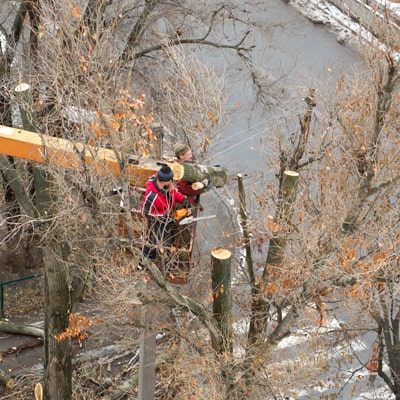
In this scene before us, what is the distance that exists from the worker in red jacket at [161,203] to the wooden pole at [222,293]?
0.76 metres

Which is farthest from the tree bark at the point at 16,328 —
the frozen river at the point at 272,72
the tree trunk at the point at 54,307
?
the frozen river at the point at 272,72

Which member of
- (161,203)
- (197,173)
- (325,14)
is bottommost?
(161,203)

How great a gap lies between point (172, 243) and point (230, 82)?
1334 centimetres

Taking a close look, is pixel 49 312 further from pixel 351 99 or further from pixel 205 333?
pixel 351 99

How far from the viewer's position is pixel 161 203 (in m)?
11.3

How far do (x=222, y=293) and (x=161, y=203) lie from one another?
164cm

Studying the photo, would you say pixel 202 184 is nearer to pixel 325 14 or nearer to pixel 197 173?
pixel 197 173

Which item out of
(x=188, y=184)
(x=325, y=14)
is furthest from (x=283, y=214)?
(x=325, y=14)

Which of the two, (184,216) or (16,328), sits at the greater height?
(184,216)

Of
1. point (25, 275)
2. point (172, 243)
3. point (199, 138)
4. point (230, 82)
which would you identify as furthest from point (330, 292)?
point (230, 82)

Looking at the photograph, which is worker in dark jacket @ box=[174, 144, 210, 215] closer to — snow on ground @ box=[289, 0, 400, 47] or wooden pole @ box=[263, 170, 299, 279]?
wooden pole @ box=[263, 170, 299, 279]

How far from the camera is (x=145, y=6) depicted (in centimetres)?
1770

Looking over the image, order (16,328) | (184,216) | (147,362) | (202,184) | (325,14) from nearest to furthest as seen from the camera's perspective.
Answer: (147,362) < (184,216) < (202,184) < (16,328) < (325,14)

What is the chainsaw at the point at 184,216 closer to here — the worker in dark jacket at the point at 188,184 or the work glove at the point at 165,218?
the work glove at the point at 165,218
